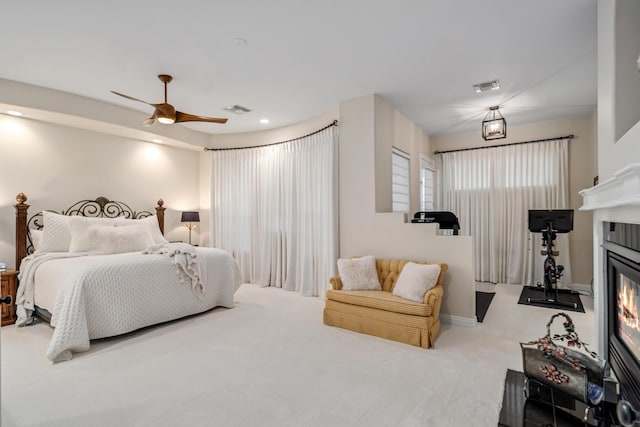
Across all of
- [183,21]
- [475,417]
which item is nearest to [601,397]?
[475,417]

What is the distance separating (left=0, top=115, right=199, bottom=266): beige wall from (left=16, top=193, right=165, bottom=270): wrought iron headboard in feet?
0.28

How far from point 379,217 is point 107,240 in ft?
11.1

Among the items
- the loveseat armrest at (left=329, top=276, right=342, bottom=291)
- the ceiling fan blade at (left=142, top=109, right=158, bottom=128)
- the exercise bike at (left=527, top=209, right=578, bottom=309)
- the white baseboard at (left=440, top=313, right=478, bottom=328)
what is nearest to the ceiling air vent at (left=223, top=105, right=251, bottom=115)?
the ceiling fan blade at (left=142, top=109, right=158, bottom=128)

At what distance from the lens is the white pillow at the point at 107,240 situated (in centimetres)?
396

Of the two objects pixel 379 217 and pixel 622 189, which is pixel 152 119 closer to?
pixel 379 217

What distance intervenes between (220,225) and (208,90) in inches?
105

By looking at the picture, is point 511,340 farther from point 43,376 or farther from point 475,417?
point 43,376

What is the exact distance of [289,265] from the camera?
5.16 metres

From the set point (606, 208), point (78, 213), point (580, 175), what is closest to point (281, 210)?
point (78, 213)

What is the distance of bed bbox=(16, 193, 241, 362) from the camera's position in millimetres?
2973

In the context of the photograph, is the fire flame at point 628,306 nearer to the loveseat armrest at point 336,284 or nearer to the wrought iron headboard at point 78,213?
the loveseat armrest at point 336,284

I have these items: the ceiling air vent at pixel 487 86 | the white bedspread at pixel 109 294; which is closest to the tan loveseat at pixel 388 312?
the white bedspread at pixel 109 294

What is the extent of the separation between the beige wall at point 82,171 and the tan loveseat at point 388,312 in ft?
12.0

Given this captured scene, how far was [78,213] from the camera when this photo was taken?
15.1 ft
